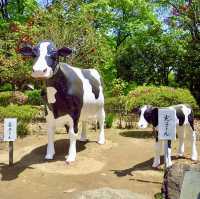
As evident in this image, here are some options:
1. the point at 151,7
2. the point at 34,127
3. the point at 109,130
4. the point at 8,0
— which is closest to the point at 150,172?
the point at 109,130

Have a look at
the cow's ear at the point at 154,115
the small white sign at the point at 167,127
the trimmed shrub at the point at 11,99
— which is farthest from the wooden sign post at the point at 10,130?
the trimmed shrub at the point at 11,99

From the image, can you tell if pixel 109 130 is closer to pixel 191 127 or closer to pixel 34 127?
pixel 34 127

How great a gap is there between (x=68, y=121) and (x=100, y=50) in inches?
414

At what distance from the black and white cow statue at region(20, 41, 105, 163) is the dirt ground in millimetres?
490

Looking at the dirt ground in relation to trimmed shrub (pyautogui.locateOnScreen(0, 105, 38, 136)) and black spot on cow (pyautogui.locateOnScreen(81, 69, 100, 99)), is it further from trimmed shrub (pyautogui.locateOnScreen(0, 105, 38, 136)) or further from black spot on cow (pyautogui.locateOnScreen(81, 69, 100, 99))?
trimmed shrub (pyautogui.locateOnScreen(0, 105, 38, 136))

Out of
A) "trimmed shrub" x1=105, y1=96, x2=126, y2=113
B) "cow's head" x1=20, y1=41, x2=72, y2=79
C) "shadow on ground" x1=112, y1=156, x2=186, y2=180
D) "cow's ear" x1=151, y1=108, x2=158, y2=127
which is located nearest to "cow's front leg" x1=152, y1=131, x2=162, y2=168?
"shadow on ground" x1=112, y1=156, x2=186, y2=180

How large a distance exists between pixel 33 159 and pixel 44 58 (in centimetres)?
249

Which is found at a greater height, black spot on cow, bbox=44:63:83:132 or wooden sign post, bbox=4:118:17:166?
black spot on cow, bbox=44:63:83:132

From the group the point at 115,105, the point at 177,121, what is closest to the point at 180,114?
the point at 177,121

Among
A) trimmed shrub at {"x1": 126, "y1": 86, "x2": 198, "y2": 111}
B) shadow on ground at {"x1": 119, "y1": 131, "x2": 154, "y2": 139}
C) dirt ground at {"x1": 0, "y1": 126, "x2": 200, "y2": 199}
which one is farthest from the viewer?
trimmed shrub at {"x1": 126, "y1": 86, "x2": 198, "y2": 111}

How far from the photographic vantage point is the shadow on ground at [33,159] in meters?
9.85

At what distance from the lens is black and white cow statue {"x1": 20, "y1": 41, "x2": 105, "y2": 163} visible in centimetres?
977

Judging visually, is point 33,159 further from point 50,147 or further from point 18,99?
point 18,99

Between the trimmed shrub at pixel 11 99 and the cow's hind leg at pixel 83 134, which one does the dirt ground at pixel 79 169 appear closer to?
the cow's hind leg at pixel 83 134
